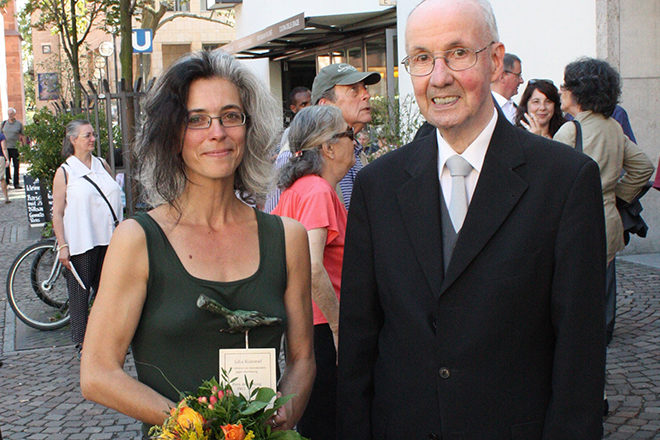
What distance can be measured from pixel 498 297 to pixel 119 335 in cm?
110

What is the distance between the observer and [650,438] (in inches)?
188

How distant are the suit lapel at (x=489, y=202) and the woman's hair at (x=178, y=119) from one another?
0.80 metres

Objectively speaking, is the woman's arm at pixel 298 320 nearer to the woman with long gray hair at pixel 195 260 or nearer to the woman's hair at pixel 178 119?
the woman with long gray hair at pixel 195 260

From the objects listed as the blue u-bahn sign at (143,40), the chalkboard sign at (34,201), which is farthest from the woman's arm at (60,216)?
the blue u-bahn sign at (143,40)

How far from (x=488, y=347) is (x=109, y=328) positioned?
1.09 meters

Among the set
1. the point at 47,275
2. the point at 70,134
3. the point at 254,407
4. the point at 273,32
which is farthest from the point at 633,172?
the point at 273,32

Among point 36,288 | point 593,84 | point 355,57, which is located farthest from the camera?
point 355,57

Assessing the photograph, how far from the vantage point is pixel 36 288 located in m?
8.76

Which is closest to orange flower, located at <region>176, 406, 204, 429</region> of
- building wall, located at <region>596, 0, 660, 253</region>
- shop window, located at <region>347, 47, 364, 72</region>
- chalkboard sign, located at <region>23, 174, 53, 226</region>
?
building wall, located at <region>596, 0, 660, 253</region>

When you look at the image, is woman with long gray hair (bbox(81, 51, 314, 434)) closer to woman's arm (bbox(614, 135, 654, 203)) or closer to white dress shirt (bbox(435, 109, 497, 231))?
white dress shirt (bbox(435, 109, 497, 231))

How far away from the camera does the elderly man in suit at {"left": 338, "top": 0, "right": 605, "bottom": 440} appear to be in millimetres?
2207

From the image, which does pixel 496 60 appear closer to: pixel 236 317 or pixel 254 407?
pixel 236 317

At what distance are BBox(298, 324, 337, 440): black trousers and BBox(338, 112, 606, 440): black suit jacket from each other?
3.85 feet

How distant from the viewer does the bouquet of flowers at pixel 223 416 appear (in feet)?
6.82
